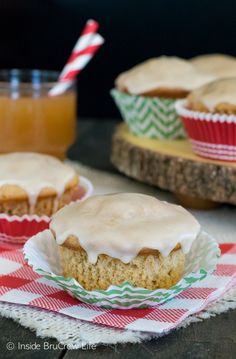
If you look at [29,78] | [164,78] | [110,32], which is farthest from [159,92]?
[110,32]

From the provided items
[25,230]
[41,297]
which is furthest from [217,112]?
[41,297]

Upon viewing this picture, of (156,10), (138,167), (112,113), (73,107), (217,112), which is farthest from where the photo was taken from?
(112,113)

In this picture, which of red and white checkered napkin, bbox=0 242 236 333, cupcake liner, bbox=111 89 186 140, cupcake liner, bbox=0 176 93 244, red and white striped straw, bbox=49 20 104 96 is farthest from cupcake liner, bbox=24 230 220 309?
red and white striped straw, bbox=49 20 104 96

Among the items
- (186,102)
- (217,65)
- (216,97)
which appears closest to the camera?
(216,97)

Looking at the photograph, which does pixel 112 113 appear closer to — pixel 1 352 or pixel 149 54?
pixel 149 54

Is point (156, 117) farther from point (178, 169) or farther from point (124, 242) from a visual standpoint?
point (124, 242)

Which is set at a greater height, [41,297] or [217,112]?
[217,112]

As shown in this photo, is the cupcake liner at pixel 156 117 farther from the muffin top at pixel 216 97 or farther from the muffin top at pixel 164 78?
the muffin top at pixel 216 97
